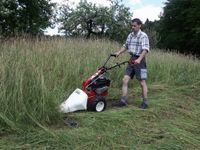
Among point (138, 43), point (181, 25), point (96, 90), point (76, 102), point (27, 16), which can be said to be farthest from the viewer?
point (181, 25)

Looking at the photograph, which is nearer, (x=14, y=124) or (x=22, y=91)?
(x=14, y=124)

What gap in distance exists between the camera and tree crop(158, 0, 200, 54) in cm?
4306

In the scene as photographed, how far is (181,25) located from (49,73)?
41.3m

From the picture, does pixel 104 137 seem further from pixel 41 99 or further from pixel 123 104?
pixel 123 104

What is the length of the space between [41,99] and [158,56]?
8.17 m

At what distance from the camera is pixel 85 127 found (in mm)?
5957

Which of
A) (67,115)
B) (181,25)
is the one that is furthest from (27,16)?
(181,25)

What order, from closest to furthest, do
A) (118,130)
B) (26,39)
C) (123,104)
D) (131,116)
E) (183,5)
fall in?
(118,130) < (131,116) < (123,104) < (26,39) < (183,5)

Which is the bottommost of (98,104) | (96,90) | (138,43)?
(98,104)

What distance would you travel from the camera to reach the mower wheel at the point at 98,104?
7.02 meters

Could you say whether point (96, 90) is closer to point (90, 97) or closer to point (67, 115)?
point (90, 97)

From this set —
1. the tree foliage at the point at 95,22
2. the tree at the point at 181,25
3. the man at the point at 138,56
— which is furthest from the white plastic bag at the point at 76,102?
the tree at the point at 181,25

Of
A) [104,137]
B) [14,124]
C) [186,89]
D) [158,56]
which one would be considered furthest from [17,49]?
[158,56]

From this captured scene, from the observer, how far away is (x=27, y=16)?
1533 cm
